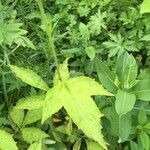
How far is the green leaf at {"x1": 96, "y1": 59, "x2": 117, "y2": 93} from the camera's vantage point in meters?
2.01

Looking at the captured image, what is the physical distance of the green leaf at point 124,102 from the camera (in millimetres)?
1881

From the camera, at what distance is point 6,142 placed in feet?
6.24

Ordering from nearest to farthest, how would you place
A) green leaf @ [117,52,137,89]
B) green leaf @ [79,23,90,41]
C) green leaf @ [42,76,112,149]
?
green leaf @ [42,76,112,149] → green leaf @ [117,52,137,89] → green leaf @ [79,23,90,41]

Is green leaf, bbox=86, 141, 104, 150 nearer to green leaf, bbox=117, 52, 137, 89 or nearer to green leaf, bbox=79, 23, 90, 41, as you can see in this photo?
green leaf, bbox=117, 52, 137, 89

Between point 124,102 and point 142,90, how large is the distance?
0.13 metres

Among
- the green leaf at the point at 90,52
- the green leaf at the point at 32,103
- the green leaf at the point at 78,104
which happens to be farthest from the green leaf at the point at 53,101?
the green leaf at the point at 90,52

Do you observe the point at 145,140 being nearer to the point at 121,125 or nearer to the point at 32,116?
the point at 121,125

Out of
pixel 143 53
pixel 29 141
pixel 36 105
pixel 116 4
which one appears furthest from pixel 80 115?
pixel 116 4

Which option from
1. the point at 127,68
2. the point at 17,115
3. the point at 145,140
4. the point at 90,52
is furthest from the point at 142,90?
the point at 17,115

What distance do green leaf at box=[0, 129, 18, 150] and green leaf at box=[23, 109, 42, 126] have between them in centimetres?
19

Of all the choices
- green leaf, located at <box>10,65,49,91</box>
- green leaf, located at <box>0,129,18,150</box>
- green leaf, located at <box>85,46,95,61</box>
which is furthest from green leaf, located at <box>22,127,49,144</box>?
green leaf, located at <box>85,46,95,61</box>

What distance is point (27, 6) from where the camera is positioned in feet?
9.19

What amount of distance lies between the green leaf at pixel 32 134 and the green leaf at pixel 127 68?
47 centimetres

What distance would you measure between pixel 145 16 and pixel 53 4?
25.7 inches
